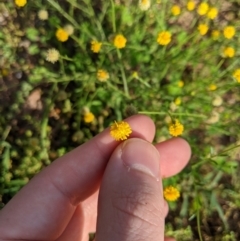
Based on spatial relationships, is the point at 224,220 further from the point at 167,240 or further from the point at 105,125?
the point at 105,125

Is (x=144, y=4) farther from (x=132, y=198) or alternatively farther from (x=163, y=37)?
(x=132, y=198)

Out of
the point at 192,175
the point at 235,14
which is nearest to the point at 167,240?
the point at 192,175

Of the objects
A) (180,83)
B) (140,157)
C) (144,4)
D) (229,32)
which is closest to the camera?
(140,157)

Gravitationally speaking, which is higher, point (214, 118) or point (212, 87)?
point (212, 87)

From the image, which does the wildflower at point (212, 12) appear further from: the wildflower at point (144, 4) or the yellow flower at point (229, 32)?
the wildflower at point (144, 4)

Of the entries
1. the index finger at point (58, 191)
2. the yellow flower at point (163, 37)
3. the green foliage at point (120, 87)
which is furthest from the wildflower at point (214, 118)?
the index finger at point (58, 191)

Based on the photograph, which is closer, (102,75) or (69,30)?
(102,75)

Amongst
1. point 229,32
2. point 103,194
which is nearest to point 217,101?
point 229,32
